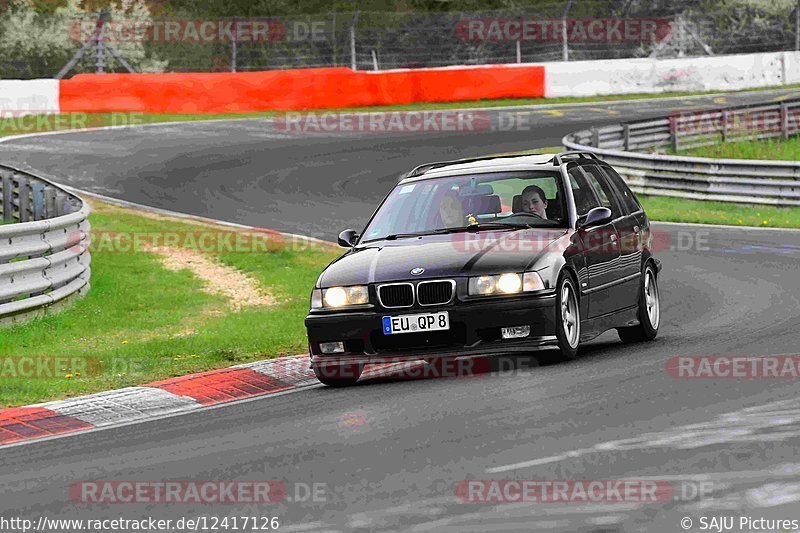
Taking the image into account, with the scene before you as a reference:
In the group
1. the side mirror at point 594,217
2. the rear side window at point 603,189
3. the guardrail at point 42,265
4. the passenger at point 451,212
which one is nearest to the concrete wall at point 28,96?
the guardrail at point 42,265

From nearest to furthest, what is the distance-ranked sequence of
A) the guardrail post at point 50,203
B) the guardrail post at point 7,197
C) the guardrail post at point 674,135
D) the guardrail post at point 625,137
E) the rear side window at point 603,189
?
the rear side window at point 603,189
the guardrail post at point 50,203
the guardrail post at point 7,197
the guardrail post at point 625,137
the guardrail post at point 674,135

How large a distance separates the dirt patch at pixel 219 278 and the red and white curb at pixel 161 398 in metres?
4.19

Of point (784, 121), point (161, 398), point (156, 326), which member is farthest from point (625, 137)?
point (161, 398)

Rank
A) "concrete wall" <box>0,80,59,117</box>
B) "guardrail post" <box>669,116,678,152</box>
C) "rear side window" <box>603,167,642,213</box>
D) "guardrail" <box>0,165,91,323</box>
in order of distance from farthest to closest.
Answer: "concrete wall" <box>0,80,59,117</box>
"guardrail post" <box>669,116,678,152</box>
"guardrail" <box>0,165,91,323</box>
"rear side window" <box>603,167,642,213</box>

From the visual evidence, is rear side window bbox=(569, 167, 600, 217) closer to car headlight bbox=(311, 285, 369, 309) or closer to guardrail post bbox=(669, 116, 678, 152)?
car headlight bbox=(311, 285, 369, 309)

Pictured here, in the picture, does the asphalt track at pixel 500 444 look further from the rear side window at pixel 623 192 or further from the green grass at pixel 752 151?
the green grass at pixel 752 151

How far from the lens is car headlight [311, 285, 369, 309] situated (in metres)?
10.2

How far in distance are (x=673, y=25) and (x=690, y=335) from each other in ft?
115

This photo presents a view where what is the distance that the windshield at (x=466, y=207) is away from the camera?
36.6 ft

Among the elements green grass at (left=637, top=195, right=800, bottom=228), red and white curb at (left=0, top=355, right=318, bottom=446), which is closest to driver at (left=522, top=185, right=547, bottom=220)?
red and white curb at (left=0, top=355, right=318, bottom=446)

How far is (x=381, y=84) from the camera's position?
3938 centimetres

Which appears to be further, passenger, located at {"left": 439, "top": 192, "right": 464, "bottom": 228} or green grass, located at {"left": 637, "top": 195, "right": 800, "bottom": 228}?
green grass, located at {"left": 637, "top": 195, "right": 800, "bottom": 228}

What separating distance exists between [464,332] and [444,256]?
2.04ft

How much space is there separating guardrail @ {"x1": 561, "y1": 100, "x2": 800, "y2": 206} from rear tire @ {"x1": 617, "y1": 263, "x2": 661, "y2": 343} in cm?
1323
